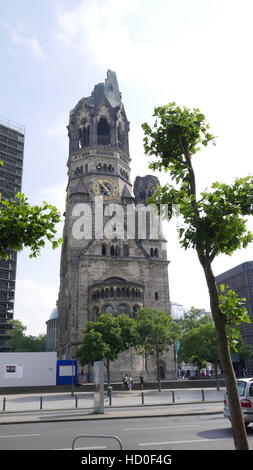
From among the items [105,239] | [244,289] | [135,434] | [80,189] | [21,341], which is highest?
[80,189]

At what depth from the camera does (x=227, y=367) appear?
21.6 feet

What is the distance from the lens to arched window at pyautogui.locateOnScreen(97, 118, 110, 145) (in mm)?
75231

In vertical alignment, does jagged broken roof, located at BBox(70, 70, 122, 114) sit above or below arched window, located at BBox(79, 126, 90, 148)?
above

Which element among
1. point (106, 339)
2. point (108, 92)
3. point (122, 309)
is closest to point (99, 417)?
point (106, 339)

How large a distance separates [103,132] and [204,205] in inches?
2815

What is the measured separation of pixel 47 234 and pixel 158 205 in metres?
3.01

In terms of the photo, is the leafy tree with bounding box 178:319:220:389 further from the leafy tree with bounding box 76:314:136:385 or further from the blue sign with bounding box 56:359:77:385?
the blue sign with bounding box 56:359:77:385

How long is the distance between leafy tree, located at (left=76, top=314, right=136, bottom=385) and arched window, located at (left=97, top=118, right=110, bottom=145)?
39.4 meters

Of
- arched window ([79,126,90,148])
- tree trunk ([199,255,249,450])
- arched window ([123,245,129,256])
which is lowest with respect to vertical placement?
tree trunk ([199,255,249,450])

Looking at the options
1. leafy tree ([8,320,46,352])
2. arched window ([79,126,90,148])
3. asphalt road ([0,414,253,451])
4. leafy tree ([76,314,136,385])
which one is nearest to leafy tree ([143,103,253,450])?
asphalt road ([0,414,253,451])

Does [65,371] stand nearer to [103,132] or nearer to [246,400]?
[246,400]

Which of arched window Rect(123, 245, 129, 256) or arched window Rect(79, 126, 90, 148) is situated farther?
arched window Rect(79, 126, 90, 148)
